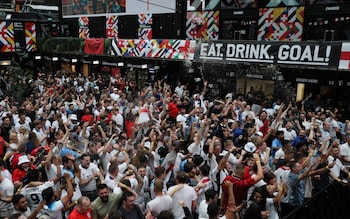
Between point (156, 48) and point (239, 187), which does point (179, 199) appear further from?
point (156, 48)

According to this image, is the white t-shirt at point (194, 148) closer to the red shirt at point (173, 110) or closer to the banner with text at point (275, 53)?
the red shirt at point (173, 110)

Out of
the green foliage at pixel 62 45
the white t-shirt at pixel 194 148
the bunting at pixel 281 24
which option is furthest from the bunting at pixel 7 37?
the white t-shirt at pixel 194 148

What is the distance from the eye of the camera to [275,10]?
14.9 m

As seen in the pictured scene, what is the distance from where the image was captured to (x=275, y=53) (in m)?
12.5

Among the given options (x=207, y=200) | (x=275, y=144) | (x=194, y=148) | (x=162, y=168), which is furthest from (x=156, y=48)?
(x=207, y=200)

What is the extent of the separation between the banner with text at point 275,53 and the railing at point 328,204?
596 cm

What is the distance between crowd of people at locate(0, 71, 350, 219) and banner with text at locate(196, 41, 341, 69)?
246cm

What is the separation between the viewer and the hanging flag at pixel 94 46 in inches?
746

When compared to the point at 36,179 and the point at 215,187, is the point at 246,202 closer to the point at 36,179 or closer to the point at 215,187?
the point at 215,187

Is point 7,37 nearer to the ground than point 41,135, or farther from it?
farther from it

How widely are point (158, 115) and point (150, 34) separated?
410 inches

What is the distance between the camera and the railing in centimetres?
539

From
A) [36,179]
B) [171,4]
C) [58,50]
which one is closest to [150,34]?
[171,4]

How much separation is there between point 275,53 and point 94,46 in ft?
34.2
